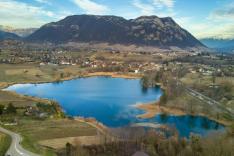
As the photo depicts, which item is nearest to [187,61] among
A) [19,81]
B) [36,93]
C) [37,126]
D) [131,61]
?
[131,61]

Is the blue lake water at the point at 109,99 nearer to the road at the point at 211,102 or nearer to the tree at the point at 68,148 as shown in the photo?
the road at the point at 211,102

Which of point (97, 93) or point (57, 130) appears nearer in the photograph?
point (57, 130)

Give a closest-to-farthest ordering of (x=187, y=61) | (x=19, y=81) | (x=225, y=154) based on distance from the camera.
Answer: (x=225, y=154) < (x=19, y=81) < (x=187, y=61)

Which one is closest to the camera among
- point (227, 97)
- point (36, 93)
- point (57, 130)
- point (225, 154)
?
point (225, 154)

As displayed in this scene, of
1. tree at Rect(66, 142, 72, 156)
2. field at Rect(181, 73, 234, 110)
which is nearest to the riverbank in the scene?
field at Rect(181, 73, 234, 110)

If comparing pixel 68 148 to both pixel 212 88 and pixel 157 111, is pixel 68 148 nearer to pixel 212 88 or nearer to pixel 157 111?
pixel 157 111

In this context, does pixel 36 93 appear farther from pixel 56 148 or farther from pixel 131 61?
pixel 131 61

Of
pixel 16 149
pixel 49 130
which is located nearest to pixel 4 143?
pixel 16 149
